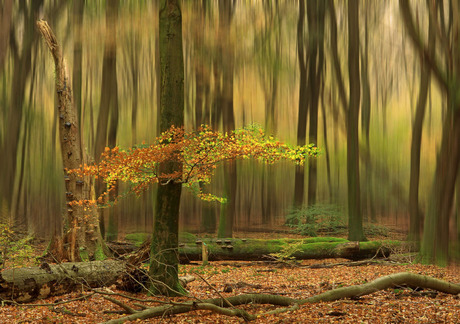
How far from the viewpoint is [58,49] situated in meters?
11.1

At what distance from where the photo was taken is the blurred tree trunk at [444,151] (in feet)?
37.0

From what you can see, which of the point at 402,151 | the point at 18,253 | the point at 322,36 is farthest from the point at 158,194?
the point at 402,151

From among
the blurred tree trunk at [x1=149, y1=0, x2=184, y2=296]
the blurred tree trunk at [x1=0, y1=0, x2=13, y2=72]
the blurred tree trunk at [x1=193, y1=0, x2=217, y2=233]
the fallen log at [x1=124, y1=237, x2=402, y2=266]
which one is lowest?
the fallen log at [x1=124, y1=237, x2=402, y2=266]

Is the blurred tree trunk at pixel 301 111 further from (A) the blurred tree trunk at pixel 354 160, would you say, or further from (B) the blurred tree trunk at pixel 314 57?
(A) the blurred tree trunk at pixel 354 160

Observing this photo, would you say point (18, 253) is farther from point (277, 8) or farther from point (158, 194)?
point (277, 8)

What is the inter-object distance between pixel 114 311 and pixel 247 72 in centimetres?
2258

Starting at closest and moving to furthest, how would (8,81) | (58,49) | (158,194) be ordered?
(158,194)
(58,49)
(8,81)

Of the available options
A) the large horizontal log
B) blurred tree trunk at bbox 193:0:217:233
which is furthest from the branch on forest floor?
blurred tree trunk at bbox 193:0:217:233

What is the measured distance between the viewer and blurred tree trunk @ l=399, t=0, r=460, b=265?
444 inches

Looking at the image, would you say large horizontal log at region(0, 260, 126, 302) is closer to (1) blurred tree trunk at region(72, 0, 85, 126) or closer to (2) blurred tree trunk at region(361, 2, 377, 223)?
(1) blurred tree trunk at region(72, 0, 85, 126)

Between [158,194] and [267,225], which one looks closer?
[158,194]

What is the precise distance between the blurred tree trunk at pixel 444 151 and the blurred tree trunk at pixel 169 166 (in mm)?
7212

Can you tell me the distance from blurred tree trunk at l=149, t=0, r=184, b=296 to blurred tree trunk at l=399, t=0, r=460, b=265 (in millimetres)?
7212

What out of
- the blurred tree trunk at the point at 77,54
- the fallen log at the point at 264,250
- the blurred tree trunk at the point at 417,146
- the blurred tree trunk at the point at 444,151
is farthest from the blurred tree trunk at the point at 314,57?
the blurred tree trunk at the point at 77,54
